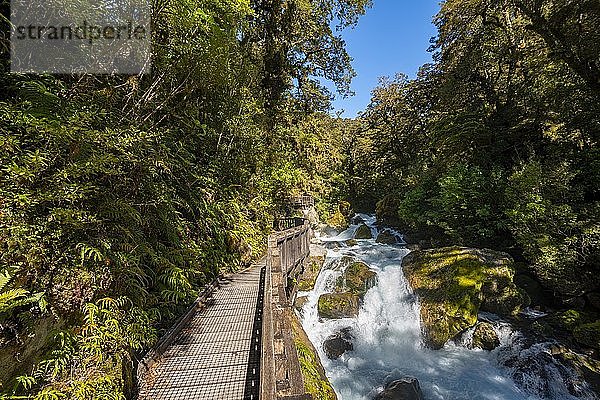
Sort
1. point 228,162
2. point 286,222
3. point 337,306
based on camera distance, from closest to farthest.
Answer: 1. point 228,162
2. point 337,306
3. point 286,222

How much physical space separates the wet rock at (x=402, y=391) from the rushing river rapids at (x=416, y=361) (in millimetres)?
398

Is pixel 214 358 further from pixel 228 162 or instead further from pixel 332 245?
pixel 332 245

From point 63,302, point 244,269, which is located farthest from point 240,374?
point 244,269

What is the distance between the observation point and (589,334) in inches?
282

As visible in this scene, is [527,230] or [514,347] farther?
[527,230]

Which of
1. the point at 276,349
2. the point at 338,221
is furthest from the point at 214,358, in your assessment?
the point at 338,221

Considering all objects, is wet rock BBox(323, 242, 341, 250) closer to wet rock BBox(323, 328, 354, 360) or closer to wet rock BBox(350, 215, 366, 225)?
wet rock BBox(350, 215, 366, 225)

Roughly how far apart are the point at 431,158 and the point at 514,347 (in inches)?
553

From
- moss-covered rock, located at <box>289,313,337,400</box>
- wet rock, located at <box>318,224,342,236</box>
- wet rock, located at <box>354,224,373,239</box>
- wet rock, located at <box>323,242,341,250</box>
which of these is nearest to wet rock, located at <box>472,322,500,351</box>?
moss-covered rock, located at <box>289,313,337,400</box>

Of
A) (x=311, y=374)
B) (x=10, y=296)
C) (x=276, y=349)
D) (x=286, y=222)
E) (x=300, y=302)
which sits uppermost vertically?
(x=286, y=222)

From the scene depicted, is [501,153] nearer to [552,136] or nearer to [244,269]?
[552,136]

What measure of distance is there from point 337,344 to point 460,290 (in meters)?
4.16

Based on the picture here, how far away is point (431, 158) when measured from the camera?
19359 millimetres

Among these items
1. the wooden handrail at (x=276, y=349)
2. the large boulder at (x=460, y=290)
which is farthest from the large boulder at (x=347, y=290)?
the wooden handrail at (x=276, y=349)
